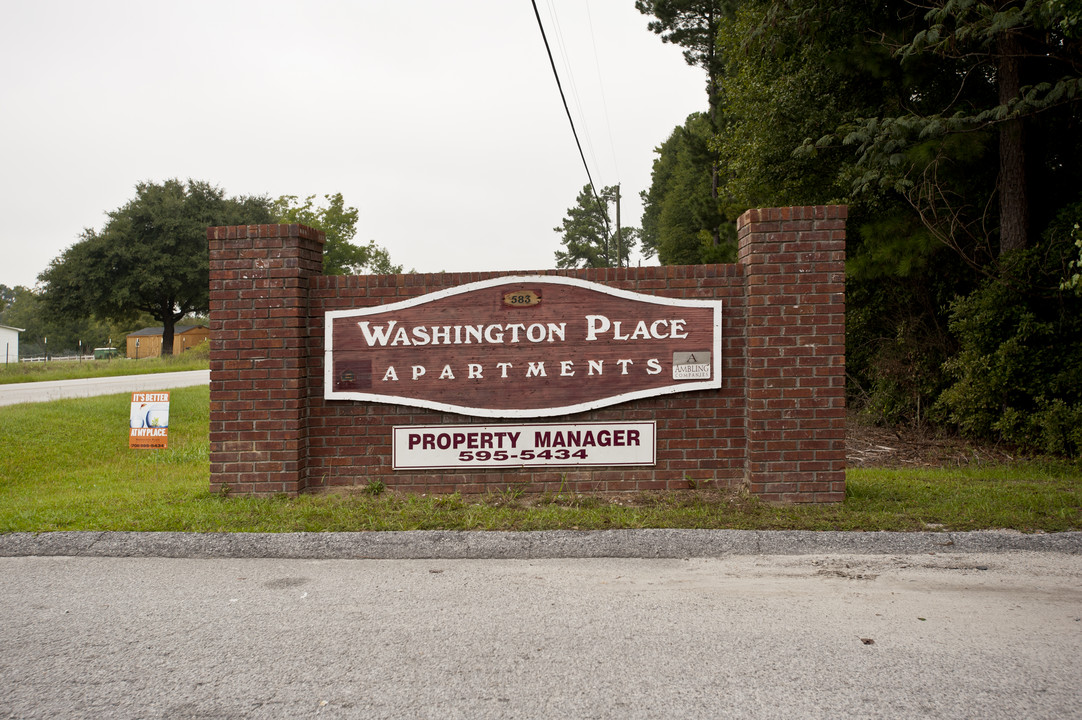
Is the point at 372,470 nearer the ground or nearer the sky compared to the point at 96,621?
nearer the sky

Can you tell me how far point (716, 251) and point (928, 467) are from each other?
1568 cm

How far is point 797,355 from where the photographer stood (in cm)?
637

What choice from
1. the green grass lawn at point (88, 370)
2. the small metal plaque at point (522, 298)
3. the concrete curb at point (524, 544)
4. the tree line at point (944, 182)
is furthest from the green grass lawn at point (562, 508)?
the green grass lawn at point (88, 370)

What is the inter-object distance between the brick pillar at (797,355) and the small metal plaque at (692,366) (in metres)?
0.40

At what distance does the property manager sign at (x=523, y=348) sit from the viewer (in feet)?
21.8

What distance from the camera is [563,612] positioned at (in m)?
4.15

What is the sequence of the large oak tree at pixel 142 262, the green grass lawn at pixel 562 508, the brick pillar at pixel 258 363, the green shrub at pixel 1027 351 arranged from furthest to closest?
1. the large oak tree at pixel 142 262
2. the green shrub at pixel 1027 351
3. the brick pillar at pixel 258 363
4. the green grass lawn at pixel 562 508

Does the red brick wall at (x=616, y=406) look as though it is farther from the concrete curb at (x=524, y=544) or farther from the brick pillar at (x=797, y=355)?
the concrete curb at (x=524, y=544)

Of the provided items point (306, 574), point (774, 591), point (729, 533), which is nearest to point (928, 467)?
point (729, 533)

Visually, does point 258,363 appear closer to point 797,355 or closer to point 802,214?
point 797,355

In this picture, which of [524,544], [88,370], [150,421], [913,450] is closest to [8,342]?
[88,370]

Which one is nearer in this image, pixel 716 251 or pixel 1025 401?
pixel 1025 401

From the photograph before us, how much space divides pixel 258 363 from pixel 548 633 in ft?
13.3

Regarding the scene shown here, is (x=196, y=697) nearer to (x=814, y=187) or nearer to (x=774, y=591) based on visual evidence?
(x=774, y=591)
